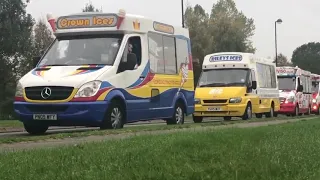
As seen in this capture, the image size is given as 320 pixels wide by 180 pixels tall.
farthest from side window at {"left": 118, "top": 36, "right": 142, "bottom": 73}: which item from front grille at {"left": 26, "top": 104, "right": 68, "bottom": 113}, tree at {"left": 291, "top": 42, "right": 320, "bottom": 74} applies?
tree at {"left": 291, "top": 42, "right": 320, "bottom": 74}

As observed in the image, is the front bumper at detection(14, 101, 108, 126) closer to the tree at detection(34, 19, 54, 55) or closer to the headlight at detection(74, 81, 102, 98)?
the headlight at detection(74, 81, 102, 98)

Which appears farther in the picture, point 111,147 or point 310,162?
point 111,147

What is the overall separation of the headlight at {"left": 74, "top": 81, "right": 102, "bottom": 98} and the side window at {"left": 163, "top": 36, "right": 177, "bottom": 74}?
397cm

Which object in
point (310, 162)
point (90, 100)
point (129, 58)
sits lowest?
point (310, 162)

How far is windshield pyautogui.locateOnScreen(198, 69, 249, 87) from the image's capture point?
21141 mm

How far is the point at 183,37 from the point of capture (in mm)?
17641

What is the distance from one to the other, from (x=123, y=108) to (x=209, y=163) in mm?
7493

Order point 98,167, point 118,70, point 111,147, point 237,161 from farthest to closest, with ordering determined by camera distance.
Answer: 1. point 118,70
2. point 111,147
3. point 237,161
4. point 98,167

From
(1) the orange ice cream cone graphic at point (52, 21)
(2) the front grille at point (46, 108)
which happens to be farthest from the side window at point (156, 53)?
(2) the front grille at point (46, 108)

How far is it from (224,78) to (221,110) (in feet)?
5.53

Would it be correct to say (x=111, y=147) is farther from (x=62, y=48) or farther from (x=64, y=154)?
(x=62, y=48)

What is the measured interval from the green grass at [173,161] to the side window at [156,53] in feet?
23.3

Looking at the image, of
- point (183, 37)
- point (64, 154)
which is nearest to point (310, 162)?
point (64, 154)

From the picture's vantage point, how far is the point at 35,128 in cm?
1329
